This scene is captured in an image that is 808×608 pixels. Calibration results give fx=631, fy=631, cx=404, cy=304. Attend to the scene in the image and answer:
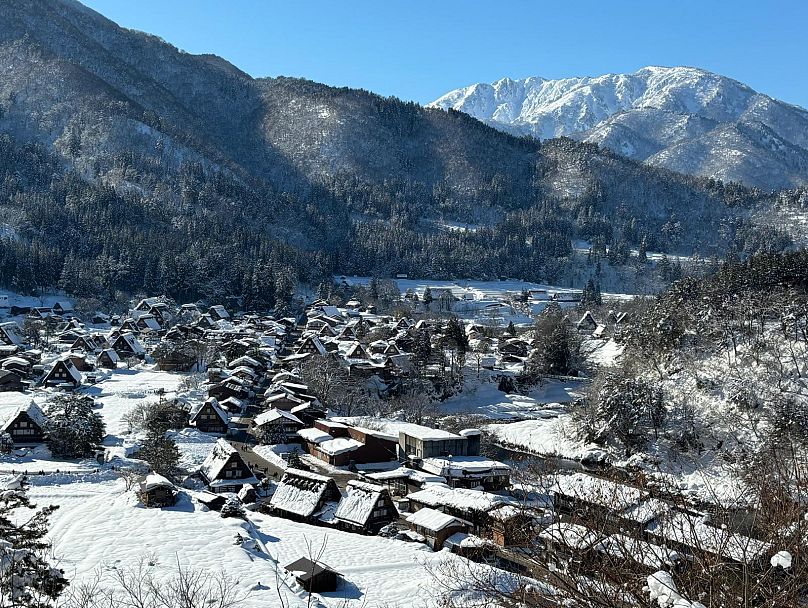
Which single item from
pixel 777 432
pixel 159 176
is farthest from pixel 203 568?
→ pixel 159 176

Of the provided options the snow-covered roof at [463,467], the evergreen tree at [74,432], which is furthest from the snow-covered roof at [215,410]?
the snow-covered roof at [463,467]

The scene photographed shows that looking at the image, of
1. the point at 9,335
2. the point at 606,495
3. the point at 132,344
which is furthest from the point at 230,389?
the point at 606,495

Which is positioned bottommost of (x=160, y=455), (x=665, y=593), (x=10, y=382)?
(x=10, y=382)

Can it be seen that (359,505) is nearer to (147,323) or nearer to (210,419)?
(210,419)

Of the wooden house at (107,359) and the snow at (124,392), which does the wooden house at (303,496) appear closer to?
the snow at (124,392)

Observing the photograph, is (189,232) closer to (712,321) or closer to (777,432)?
(712,321)

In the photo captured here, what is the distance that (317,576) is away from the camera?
45.1 ft

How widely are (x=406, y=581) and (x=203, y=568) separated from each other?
179 inches

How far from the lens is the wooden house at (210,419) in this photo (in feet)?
106

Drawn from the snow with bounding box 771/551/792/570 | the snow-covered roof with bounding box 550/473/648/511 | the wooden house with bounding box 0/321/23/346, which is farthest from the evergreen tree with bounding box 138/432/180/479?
the wooden house with bounding box 0/321/23/346

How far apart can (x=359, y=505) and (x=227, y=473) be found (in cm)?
653

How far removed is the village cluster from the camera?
626 cm

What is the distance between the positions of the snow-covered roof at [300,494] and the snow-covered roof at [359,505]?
2.81ft

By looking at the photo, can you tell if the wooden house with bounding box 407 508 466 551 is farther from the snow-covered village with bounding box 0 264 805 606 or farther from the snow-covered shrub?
the snow-covered shrub
